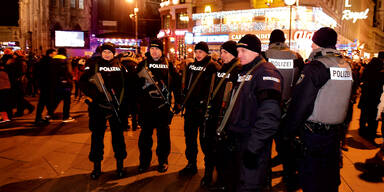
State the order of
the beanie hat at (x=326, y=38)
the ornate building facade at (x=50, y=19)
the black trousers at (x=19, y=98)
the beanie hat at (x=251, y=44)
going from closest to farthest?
the beanie hat at (x=251, y=44)
the beanie hat at (x=326, y=38)
the black trousers at (x=19, y=98)
the ornate building facade at (x=50, y=19)

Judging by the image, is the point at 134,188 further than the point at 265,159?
Yes

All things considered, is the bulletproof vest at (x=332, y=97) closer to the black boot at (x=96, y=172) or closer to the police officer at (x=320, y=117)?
the police officer at (x=320, y=117)

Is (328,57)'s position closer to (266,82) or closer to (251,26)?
(266,82)

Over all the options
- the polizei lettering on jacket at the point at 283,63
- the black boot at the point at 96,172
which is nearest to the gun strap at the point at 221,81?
the polizei lettering on jacket at the point at 283,63

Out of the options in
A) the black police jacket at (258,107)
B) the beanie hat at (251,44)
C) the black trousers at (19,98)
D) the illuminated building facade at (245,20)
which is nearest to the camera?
the black police jacket at (258,107)

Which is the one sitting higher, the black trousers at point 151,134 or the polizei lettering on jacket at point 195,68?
the polizei lettering on jacket at point 195,68

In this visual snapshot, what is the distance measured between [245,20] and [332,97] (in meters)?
26.2

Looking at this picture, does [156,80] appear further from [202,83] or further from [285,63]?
[285,63]

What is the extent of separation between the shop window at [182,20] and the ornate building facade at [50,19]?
21565mm

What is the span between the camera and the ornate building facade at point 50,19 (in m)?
45.1

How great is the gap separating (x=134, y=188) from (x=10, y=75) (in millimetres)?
7699

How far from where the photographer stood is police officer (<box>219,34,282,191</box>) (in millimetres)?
2559

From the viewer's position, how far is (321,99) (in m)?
2.89

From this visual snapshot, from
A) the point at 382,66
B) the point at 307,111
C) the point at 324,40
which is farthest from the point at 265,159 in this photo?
the point at 382,66
